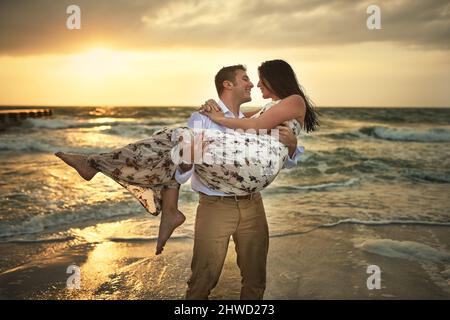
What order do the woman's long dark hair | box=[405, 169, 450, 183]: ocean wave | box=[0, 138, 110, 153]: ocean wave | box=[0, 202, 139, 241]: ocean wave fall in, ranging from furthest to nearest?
1. box=[0, 138, 110, 153]: ocean wave
2. box=[405, 169, 450, 183]: ocean wave
3. box=[0, 202, 139, 241]: ocean wave
4. the woman's long dark hair

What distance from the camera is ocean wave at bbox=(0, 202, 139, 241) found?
584cm

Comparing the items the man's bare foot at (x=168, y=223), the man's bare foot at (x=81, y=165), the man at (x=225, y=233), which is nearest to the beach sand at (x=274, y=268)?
the man at (x=225, y=233)

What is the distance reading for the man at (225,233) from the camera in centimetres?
281

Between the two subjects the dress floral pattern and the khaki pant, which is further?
the khaki pant

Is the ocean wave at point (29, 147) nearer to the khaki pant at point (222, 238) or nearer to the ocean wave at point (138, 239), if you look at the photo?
the ocean wave at point (138, 239)

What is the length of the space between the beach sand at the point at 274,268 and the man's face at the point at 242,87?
1.91 metres

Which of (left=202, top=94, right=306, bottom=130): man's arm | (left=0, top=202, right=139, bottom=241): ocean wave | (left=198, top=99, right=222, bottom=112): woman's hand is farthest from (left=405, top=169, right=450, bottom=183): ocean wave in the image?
(left=198, top=99, right=222, bottom=112): woman's hand

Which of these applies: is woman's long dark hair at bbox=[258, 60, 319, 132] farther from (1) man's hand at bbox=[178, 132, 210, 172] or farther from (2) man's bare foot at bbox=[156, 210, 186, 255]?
(2) man's bare foot at bbox=[156, 210, 186, 255]

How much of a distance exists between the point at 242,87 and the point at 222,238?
1081 mm

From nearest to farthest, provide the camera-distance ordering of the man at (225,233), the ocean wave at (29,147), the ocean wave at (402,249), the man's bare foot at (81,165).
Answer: the man's bare foot at (81,165)
the man at (225,233)
the ocean wave at (402,249)
the ocean wave at (29,147)

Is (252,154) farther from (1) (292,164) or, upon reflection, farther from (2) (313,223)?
(2) (313,223)

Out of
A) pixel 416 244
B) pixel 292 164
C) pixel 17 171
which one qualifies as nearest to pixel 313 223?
pixel 416 244

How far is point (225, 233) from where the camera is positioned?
2.82 meters

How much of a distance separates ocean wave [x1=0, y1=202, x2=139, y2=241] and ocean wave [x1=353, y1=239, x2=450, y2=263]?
3658 millimetres
